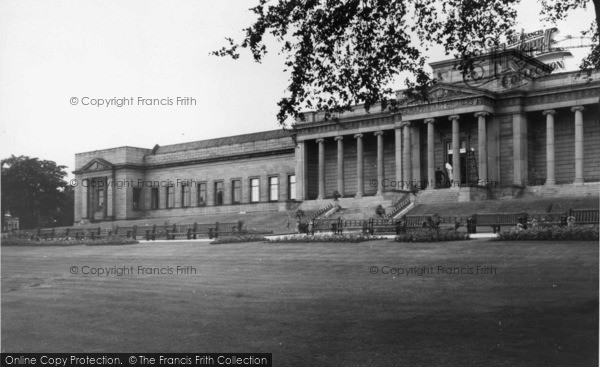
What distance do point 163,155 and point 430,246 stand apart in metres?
53.9

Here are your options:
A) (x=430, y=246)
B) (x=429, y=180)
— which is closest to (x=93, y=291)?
(x=430, y=246)

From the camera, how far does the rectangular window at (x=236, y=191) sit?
228 ft

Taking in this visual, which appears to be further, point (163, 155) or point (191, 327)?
point (163, 155)

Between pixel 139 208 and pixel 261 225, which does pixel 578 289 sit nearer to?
pixel 261 225

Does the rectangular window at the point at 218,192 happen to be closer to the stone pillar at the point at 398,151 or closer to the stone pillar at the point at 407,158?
the stone pillar at the point at 398,151

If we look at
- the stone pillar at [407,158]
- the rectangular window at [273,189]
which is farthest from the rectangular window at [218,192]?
the stone pillar at [407,158]

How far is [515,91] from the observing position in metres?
46.5

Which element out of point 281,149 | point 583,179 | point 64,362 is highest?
point 281,149

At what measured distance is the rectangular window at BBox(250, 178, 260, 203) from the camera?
67.8 metres

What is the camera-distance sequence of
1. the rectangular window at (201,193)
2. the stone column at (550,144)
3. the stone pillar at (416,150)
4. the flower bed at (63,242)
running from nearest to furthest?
the flower bed at (63,242) → the stone column at (550,144) → the stone pillar at (416,150) → the rectangular window at (201,193)

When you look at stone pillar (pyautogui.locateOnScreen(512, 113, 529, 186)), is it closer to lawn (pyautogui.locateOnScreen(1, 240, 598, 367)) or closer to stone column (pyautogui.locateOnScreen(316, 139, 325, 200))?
stone column (pyautogui.locateOnScreen(316, 139, 325, 200))

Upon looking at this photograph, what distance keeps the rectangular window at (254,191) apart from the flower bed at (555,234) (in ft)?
146

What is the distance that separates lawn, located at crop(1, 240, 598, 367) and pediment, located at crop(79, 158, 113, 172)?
5326cm

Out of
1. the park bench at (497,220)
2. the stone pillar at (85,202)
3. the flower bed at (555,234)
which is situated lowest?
the flower bed at (555,234)
